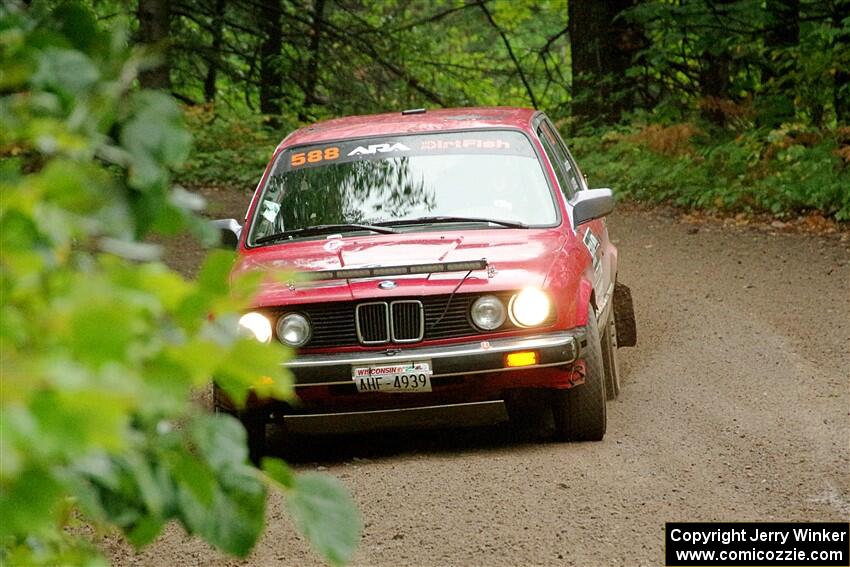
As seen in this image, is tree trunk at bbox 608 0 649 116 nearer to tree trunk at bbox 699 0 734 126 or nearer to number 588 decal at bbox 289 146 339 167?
tree trunk at bbox 699 0 734 126

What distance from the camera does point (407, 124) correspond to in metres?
7.93

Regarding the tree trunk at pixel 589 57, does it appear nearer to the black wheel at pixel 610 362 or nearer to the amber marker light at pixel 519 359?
the black wheel at pixel 610 362

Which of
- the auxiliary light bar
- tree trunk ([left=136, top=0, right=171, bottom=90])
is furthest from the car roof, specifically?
tree trunk ([left=136, top=0, right=171, bottom=90])

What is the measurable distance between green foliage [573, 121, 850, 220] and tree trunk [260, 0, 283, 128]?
693 cm

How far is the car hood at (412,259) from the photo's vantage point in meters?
6.16

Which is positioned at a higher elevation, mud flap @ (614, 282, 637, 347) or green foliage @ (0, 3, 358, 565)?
green foliage @ (0, 3, 358, 565)

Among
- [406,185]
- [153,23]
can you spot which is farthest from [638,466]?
[153,23]

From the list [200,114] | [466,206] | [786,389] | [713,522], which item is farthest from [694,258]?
[200,114]

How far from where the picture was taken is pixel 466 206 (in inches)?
285

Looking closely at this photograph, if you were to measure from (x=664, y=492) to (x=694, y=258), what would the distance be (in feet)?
26.3


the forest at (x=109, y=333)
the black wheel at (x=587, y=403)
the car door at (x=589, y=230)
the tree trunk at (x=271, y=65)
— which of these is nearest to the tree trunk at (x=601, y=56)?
the tree trunk at (x=271, y=65)

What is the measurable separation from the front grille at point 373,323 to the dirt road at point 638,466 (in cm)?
66

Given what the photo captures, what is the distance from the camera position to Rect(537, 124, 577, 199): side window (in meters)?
7.83

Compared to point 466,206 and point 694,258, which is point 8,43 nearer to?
point 466,206
